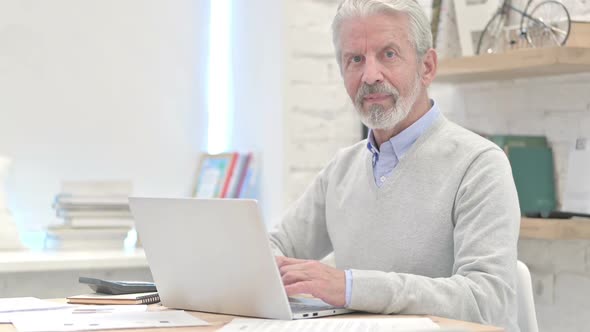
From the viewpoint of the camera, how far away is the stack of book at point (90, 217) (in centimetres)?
322

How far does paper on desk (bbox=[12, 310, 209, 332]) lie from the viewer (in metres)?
1.49

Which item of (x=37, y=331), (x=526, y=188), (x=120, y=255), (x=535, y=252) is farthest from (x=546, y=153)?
(x=37, y=331)

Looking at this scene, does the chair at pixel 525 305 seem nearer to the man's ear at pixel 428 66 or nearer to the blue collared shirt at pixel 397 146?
the blue collared shirt at pixel 397 146

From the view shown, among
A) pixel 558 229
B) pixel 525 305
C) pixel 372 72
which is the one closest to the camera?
pixel 525 305

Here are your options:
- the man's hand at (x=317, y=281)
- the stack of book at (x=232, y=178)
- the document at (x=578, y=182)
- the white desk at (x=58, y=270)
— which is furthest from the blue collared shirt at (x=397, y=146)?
the stack of book at (x=232, y=178)

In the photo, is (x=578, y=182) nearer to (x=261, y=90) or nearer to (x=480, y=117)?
(x=480, y=117)

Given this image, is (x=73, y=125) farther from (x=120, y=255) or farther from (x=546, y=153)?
(x=546, y=153)

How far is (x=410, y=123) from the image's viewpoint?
218 centimetres

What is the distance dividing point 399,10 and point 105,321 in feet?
3.16

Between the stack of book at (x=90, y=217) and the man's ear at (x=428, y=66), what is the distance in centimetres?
141

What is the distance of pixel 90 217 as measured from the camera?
326 cm

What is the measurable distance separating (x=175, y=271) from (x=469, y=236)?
1.83 feet

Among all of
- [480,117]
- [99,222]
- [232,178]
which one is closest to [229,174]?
[232,178]

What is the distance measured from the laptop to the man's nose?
21.2 inches
